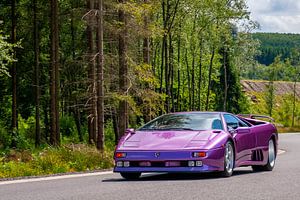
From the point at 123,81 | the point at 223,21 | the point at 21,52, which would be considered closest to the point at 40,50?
the point at 21,52

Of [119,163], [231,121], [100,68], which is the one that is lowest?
[119,163]

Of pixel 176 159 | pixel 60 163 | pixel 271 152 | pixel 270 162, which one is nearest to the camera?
pixel 176 159

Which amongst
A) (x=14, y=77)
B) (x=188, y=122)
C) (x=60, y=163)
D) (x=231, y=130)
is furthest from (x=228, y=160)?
(x=14, y=77)

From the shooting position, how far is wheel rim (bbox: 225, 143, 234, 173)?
467 inches

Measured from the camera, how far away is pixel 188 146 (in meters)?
11.4

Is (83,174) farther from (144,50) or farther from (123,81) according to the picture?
(144,50)

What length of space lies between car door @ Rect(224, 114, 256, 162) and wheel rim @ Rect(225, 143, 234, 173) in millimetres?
273

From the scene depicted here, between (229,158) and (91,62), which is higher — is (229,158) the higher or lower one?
the lower one

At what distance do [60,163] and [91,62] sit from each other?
41.5 feet

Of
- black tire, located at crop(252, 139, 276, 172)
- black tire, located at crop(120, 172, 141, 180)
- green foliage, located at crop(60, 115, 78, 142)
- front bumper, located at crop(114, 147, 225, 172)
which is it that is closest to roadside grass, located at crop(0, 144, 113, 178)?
black tire, located at crop(120, 172, 141, 180)

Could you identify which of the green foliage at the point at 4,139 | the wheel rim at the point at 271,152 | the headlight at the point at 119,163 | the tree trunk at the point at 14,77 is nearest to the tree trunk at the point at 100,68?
the wheel rim at the point at 271,152

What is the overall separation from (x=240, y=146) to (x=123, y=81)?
15.1 metres

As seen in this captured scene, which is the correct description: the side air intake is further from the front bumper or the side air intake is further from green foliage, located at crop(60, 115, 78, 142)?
green foliage, located at crop(60, 115, 78, 142)

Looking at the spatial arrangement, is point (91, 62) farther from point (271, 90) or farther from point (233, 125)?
point (271, 90)
